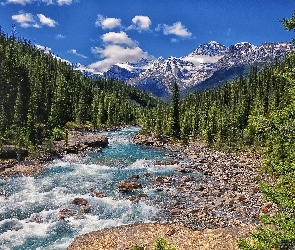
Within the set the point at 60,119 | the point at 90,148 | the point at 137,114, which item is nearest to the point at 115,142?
the point at 90,148

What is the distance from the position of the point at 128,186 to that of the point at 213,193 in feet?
38.2

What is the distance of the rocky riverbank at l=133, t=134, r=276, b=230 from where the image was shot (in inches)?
1314

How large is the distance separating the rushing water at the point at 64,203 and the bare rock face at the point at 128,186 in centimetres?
90

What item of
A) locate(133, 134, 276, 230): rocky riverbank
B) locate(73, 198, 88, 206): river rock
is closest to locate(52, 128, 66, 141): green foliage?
locate(133, 134, 276, 230): rocky riverbank

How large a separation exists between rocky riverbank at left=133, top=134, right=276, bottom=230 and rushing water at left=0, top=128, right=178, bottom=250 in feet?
9.15

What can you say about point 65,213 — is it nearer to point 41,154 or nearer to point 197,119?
point 41,154

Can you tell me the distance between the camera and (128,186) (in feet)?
144

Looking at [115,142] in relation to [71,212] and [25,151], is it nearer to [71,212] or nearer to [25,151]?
[25,151]

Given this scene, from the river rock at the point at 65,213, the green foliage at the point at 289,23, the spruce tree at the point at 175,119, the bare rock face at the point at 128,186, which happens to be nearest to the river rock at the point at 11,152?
the bare rock face at the point at 128,186

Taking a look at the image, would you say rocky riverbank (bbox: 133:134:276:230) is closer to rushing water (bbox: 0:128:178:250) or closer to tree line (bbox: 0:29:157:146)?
rushing water (bbox: 0:128:178:250)

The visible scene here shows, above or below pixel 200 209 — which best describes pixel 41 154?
above

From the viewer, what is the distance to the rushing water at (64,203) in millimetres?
29969

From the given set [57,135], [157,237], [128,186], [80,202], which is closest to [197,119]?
[57,135]

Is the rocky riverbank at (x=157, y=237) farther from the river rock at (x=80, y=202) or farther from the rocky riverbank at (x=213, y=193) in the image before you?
the river rock at (x=80, y=202)
